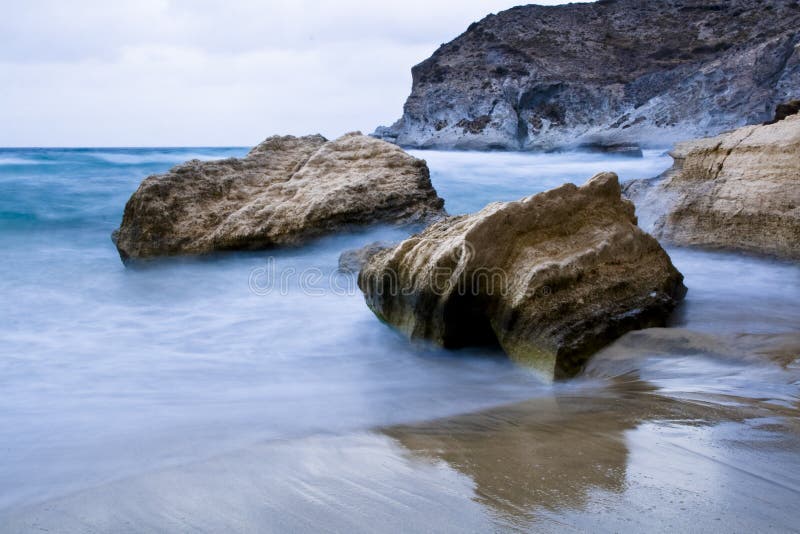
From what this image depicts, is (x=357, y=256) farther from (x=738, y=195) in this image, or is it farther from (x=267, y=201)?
(x=738, y=195)

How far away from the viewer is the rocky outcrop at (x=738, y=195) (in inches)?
202

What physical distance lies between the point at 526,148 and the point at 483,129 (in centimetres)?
297

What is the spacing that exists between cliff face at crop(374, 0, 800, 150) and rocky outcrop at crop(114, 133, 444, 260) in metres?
19.9

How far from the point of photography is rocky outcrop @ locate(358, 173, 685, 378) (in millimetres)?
3455

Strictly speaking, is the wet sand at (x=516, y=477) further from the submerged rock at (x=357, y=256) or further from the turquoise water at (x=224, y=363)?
the submerged rock at (x=357, y=256)

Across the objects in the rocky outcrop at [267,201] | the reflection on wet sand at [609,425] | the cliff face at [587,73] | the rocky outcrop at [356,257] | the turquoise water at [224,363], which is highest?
the cliff face at [587,73]

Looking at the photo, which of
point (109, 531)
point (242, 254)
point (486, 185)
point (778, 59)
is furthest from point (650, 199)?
point (778, 59)

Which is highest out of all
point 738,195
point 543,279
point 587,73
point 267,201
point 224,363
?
point 587,73

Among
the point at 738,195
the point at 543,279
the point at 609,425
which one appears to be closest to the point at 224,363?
the point at 543,279

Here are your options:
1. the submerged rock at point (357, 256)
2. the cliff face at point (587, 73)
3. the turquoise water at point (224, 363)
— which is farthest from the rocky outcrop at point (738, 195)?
the cliff face at point (587, 73)

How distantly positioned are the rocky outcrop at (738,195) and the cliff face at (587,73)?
19.8 metres

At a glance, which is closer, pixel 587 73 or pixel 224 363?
pixel 224 363

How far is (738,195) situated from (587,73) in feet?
107

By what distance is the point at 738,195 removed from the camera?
5.46 meters
